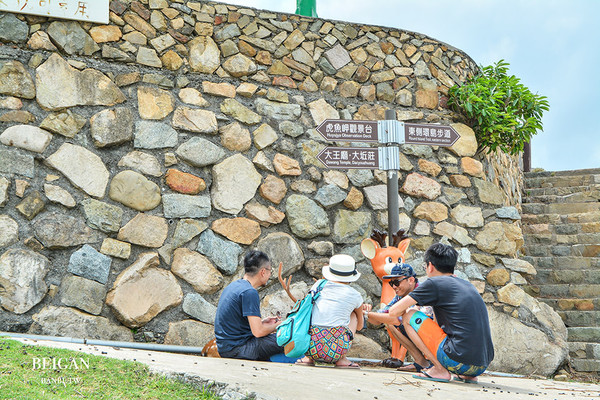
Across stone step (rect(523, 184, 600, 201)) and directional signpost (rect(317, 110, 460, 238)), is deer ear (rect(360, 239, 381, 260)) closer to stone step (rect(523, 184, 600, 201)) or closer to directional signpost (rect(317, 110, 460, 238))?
directional signpost (rect(317, 110, 460, 238))

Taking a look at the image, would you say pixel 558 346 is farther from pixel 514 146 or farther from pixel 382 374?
pixel 382 374

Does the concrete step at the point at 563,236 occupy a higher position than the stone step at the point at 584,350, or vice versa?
the concrete step at the point at 563,236

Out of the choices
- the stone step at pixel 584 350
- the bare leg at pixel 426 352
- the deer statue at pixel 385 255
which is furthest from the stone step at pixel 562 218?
the bare leg at pixel 426 352

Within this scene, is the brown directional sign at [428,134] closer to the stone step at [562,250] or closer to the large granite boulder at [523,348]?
the large granite boulder at [523,348]

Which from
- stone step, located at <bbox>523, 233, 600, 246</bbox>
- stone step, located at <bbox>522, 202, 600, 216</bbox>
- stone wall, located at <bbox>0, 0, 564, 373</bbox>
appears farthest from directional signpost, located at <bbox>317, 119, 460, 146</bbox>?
stone step, located at <bbox>522, 202, 600, 216</bbox>

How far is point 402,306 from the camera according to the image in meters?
3.75

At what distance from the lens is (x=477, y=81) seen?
7012mm

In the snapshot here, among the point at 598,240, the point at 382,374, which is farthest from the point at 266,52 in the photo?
the point at 598,240

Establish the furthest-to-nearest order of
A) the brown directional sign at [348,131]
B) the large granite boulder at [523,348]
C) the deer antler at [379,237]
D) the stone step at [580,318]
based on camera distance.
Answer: the stone step at [580,318] < the large granite boulder at [523,348] < the brown directional sign at [348,131] < the deer antler at [379,237]

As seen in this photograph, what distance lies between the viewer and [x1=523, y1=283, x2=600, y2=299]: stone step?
6.67 metres

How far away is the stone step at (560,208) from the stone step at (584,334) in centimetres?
241

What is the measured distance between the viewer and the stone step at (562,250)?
7.30 meters

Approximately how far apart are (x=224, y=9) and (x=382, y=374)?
4.01 m

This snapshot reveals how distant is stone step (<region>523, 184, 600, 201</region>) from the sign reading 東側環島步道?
6765 mm
